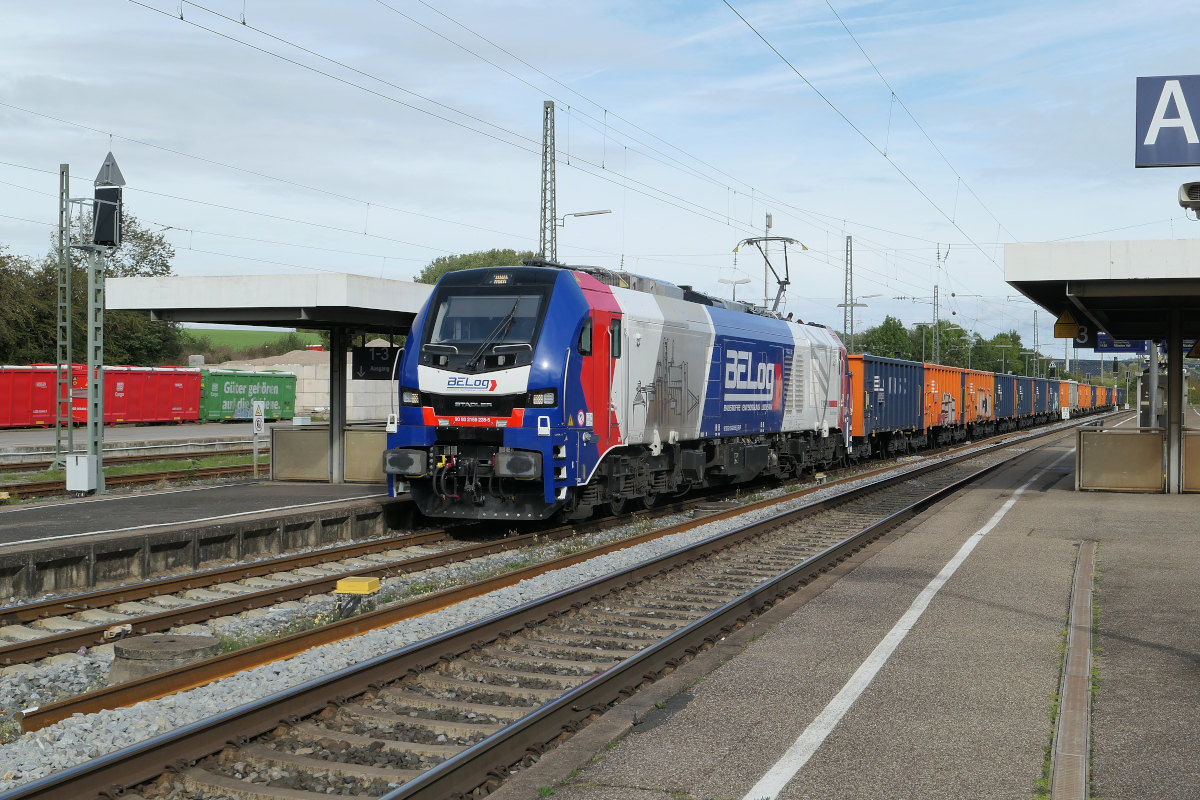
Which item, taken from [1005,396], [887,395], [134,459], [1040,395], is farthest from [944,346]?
[134,459]

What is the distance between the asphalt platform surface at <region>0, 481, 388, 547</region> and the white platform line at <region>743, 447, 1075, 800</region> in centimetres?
Answer: 884

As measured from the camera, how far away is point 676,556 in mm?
11422

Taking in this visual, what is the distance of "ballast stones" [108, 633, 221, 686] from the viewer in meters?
7.28

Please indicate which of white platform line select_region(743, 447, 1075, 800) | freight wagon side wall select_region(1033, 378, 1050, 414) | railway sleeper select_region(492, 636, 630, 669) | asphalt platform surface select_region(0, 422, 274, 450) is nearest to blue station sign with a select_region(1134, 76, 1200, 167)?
white platform line select_region(743, 447, 1075, 800)

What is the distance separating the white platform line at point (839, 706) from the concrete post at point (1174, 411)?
38.8ft

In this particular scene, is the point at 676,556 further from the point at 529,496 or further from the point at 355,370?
the point at 355,370

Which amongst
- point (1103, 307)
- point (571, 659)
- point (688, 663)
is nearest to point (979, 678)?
point (688, 663)

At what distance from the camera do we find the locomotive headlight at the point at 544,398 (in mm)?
12930

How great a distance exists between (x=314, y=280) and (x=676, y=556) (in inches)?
373

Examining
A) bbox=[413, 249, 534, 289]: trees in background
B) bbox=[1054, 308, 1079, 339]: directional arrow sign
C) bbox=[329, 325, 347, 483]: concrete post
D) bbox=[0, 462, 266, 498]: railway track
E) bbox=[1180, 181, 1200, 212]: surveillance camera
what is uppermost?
bbox=[413, 249, 534, 289]: trees in background

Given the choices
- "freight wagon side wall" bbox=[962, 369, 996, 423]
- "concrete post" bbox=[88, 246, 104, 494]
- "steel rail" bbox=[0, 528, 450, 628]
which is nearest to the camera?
"steel rail" bbox=[0, 528, 450, 628]

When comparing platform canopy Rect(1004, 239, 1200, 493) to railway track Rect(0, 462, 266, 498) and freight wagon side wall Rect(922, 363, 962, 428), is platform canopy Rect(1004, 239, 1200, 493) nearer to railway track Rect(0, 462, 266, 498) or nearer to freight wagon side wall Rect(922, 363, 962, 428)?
freight wagon side wall Rect(922, 363, 962, 428)

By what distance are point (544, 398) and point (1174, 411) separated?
1380 cm

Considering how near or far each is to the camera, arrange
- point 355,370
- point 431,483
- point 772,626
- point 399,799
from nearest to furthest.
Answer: point 399,799 < point 772,626 < point 431,483 < point 355,370
